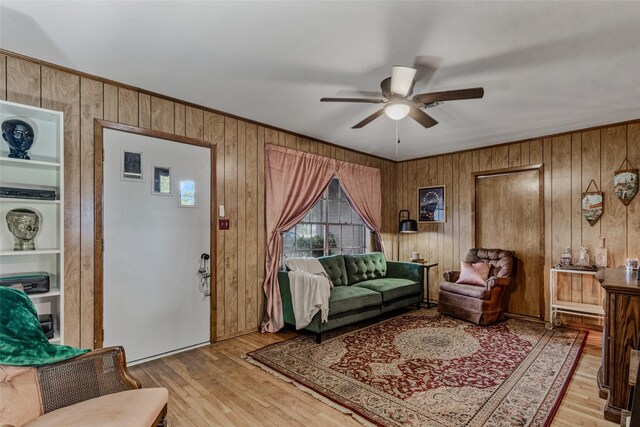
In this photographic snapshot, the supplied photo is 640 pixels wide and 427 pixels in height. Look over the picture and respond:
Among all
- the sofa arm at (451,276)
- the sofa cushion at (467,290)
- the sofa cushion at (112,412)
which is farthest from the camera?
the sofa arm at (451,276)

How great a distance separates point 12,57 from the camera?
7.97 feet

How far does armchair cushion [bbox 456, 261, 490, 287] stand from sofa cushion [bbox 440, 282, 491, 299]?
8cm

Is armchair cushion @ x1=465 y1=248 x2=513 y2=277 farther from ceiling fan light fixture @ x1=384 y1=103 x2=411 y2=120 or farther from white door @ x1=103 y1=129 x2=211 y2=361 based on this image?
white door @ x1=103 y1=129 x2=211 y2=361

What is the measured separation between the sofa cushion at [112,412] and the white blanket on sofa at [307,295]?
1970mm

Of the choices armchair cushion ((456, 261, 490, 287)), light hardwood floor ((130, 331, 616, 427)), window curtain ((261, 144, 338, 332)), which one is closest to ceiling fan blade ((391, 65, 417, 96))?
window curtain ((261, 144, 338, 332))

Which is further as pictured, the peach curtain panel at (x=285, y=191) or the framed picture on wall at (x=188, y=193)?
the peach curtain panel at (x=285, y=191)

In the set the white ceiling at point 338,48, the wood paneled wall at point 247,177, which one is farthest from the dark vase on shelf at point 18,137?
the white ceiling at point 338,48

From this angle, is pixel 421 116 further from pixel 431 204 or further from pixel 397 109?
pixel 431 204

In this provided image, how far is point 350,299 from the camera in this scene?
379cm

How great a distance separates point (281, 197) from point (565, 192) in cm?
382

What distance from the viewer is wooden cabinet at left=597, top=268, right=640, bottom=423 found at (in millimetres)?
2078

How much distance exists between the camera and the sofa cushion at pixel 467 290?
4141mm

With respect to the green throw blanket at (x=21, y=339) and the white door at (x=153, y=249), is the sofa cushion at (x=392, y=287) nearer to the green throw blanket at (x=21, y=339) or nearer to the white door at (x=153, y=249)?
the white door at (x=153, y=249)

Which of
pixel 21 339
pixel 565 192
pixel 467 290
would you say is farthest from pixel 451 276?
pixel 21 339
